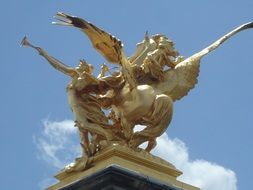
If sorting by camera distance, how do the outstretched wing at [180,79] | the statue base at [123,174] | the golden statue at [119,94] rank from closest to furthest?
the statue base at [123,174] < the golden statue at [119,94] < the outstretched wing at [180,79]

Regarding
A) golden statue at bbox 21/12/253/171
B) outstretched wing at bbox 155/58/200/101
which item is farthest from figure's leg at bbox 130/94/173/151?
outstretched wing at bbox 155/58/200/101

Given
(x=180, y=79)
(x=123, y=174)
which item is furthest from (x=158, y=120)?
(x=123, y=174)

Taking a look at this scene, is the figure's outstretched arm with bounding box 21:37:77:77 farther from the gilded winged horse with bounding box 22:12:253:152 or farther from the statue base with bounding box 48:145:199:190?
the statue base with bounding box 48:145:199:190

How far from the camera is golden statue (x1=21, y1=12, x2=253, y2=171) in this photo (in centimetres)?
1652

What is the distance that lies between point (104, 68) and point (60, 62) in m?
0.85

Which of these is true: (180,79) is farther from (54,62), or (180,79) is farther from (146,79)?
(54,62)

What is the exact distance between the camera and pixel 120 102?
16.9m

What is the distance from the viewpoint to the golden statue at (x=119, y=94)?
16516 mm

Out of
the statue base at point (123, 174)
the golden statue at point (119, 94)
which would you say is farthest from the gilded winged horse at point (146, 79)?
the statue base at point (123, 174)

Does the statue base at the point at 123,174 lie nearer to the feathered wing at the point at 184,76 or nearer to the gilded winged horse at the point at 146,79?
the gilded winged horse at the point at 146,79

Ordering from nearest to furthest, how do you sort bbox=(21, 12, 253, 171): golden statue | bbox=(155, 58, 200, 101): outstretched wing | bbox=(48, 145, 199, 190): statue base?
bbox=(48, 145, 199, 190): statue base, bbox=(21, 12, 253, 171): golden statue, bbox=(155, 58, 200, 101): outstretched wing

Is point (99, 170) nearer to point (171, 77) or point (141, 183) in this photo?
point (141, 183)

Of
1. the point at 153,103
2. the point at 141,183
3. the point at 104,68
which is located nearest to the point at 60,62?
the point at 104,68

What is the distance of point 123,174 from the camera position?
14852mm
